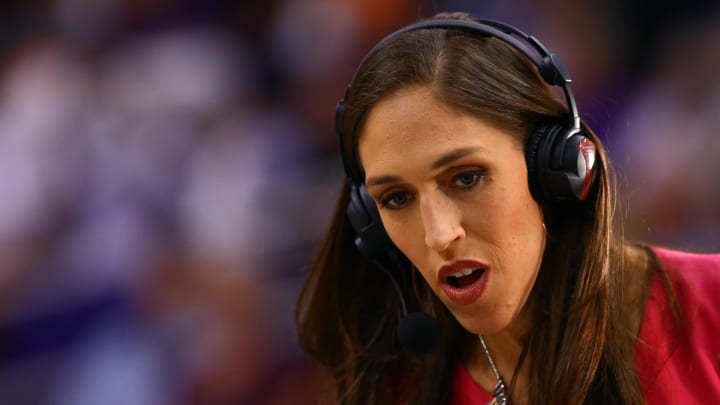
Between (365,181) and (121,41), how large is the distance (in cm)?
194

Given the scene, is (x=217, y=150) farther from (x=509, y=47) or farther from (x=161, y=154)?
(x=509, y=47)

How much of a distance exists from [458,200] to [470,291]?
13cm

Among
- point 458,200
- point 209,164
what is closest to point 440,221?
point 458,200

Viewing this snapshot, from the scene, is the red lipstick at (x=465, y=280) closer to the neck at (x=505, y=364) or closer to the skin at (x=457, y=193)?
the skin at (x=457, y=193)

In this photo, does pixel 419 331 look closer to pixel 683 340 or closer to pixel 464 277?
pixel 464 277

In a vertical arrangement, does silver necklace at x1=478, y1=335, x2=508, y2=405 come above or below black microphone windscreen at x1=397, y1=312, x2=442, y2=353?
below

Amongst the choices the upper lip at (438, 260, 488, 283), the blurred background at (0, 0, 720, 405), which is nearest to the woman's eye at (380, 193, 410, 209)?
the upper lip at (438, 260, 488, 283)

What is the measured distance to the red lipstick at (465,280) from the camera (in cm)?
133

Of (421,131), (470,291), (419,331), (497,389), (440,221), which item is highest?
(421,131)

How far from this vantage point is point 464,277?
1.36 m

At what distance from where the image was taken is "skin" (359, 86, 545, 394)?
1.29 meters

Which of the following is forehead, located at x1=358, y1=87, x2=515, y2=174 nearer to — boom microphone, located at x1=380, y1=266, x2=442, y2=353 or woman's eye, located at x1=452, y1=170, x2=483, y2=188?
woman's eye, located at x1=452, y1=170, x2=483, y2=188

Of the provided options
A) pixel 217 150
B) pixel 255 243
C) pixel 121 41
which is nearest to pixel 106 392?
pixel 255 243

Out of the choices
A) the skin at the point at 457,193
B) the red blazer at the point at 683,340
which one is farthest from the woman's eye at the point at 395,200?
the red blazer at the point at 683,340
